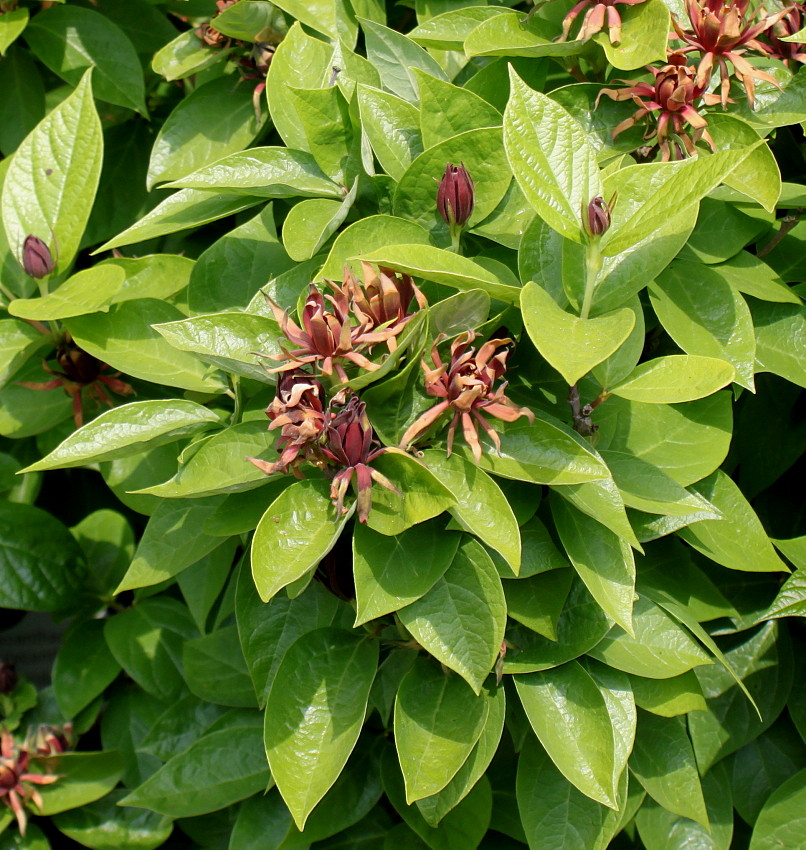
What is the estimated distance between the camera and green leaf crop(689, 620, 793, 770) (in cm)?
103

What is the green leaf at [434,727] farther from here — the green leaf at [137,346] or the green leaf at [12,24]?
the green leaf at [12,24]

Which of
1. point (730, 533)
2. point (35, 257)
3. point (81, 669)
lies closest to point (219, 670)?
point (81, 669)

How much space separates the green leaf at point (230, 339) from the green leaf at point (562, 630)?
0.33 metres

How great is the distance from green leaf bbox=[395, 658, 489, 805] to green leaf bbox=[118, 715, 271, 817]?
1.19 feet

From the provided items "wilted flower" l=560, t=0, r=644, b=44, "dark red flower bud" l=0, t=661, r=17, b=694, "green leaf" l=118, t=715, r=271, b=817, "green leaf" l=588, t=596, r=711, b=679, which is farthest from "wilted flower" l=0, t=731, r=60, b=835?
"wilted flower" l=560, t=0, r=644, b=44

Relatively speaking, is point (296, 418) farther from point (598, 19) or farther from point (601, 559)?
point (598, 19)

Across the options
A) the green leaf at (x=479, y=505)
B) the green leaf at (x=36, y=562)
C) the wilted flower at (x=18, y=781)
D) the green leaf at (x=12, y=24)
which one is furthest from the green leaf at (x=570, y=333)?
the wilted flower at (x=18, y=781)

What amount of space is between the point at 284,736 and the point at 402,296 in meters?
0.41

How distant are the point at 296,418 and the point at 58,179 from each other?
0.51 metres

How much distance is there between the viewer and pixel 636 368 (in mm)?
800

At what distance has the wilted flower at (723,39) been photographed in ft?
2.73

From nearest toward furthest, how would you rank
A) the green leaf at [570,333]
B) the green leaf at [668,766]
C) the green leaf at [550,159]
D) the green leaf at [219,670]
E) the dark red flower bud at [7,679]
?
the green leaf at [570,333], the green leaf at [550,159], the green leaf at [668,766], the green leaf at [219,670], the dark red flower bud at [7,679]

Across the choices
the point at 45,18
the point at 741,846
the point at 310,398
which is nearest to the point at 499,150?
the point at 310,398

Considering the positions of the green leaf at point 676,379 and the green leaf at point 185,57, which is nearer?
the green leaf at point 676,379
